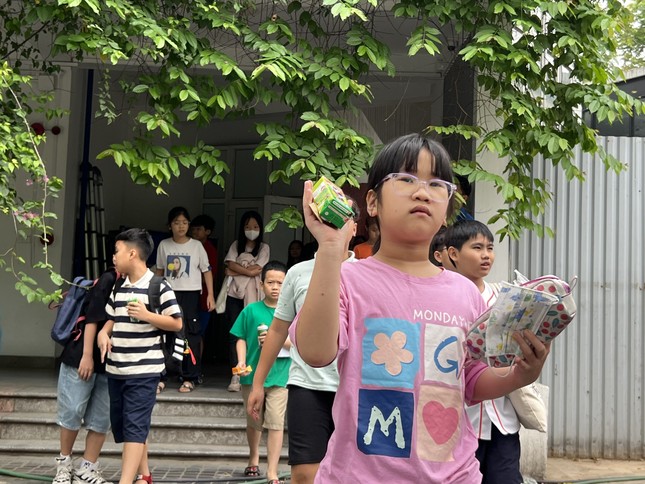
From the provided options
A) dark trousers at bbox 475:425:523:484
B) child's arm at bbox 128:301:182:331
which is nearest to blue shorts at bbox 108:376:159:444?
child's arm at bbox 128:301:182:331

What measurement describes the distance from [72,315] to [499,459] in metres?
3.54

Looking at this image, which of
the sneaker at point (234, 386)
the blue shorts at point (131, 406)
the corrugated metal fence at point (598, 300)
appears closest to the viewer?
the blue shorts at point (131, 406)

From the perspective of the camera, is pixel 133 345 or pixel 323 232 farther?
pixel 133 345

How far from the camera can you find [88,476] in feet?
20.4

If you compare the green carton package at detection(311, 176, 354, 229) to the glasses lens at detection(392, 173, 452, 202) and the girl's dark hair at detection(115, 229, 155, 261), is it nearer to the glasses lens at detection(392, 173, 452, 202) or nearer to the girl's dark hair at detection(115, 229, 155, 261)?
the glasses lens at detection(392, 173, 452, 202)

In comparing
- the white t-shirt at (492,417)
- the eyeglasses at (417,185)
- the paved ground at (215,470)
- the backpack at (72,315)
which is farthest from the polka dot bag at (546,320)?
the paved ground at (215,470)

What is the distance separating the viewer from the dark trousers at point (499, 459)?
3.82 meters

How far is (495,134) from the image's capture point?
22.7 ft

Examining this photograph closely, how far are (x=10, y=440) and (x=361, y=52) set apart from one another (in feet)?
15.3

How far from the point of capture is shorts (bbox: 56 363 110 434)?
611 cm

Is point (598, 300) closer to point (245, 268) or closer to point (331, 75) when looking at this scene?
point (331, 75)

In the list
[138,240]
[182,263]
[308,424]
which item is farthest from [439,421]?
[182,263]

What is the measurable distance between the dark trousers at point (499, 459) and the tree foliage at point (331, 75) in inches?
124

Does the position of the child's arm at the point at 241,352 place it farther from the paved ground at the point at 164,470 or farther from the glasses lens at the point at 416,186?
the glasses lens at the point at 416,186
